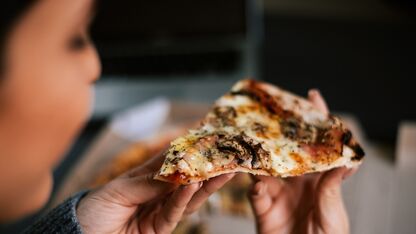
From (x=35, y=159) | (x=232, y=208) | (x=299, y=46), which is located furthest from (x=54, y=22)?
(x=299, y=46)

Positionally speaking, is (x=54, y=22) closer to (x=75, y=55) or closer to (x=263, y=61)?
(x=75, y=55)

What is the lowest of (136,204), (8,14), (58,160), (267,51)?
(58,160)

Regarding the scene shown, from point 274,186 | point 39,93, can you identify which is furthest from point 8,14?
point 274,186

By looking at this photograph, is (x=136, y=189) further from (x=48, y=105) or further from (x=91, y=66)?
(x=91, y=66)

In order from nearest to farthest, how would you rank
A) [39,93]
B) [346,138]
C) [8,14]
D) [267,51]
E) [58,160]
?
1. [346,138]
2. [8,14]
3. [39,93]
4. [58,160]
5. [267,51]

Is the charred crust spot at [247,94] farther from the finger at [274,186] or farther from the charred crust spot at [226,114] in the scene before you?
the finger at [274,186]
